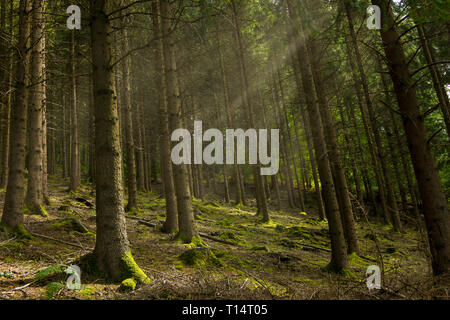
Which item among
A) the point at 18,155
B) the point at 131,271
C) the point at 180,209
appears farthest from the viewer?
the point at 180,209

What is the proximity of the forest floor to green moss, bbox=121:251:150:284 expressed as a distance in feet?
0.47

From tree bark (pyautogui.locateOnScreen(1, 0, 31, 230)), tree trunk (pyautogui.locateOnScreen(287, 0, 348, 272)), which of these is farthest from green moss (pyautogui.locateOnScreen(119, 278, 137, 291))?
tree trunk (pyautogui.locateOnScreen(287, 0, 348, 272))

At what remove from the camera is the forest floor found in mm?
2906

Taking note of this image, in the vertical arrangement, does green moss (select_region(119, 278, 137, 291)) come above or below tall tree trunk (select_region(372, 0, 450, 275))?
below

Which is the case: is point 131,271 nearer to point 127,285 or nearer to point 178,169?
point 127,285

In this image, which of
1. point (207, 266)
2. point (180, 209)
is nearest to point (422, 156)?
point (207, 266)

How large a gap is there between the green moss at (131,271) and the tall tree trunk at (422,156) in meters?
4.30

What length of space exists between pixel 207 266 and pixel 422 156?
166 inches

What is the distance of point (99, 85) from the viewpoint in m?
3.82

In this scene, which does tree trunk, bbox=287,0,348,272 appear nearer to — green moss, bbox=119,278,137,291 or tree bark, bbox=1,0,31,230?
green moss, bbox=119,278,137,291

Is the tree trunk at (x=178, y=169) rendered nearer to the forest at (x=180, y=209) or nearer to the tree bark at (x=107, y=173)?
the forest at (x=180, y=209)

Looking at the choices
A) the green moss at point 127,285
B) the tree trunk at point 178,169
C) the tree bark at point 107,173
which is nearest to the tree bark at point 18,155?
the tree bark at point 107,173

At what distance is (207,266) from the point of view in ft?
16.0
